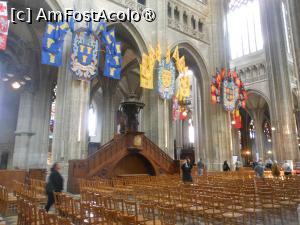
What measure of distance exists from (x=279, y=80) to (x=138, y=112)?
52.6ft

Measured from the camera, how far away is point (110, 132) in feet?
70.2

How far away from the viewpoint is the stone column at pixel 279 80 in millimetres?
22812

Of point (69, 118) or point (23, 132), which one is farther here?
point (23, 132)

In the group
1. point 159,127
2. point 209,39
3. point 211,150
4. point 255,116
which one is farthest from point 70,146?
point 255,116

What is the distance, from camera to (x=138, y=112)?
1514cm

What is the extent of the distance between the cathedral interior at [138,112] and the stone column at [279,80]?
0.33ft

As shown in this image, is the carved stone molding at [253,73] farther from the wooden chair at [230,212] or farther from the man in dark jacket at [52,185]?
the man in dark jacket at [52,185]

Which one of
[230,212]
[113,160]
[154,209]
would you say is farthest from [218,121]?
[154,209]

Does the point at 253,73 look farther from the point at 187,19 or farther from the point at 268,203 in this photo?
the point at 268,203

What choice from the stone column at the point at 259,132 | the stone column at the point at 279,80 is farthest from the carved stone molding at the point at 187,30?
the stone column at the point at 259,132

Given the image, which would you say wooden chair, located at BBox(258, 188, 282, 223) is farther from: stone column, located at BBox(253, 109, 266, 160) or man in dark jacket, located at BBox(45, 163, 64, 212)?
stone column, located at BBox(253, 109, 266, 160)

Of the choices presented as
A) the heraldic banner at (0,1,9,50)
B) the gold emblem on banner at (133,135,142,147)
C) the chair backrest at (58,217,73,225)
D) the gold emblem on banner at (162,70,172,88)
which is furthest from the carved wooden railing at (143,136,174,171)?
the chair backrest at (58,217,73,225)

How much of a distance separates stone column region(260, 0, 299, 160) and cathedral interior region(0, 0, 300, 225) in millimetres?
100

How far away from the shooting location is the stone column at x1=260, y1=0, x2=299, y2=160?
22.8 metres
